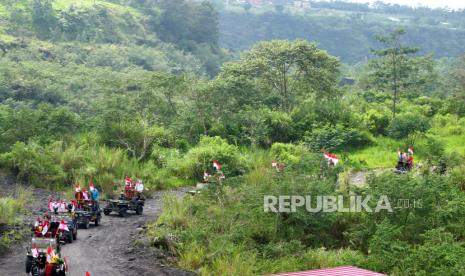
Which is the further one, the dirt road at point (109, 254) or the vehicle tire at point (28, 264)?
the dirt road at point (109, 254)

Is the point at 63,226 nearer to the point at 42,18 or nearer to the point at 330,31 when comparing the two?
the point at 42,18

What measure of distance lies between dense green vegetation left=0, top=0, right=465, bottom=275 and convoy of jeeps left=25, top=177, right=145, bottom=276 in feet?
6.82

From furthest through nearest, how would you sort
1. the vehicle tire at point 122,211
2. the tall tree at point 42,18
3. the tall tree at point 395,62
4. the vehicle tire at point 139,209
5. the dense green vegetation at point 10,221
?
the tall tree at point 42,18, the tall tree at point 395,62, the vehicle tire at point 139,209, the vehicle tire at point 122,211, the dense green vegetation at point 10,221

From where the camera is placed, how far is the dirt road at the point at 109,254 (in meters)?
17.7

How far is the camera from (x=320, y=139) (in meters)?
35.5

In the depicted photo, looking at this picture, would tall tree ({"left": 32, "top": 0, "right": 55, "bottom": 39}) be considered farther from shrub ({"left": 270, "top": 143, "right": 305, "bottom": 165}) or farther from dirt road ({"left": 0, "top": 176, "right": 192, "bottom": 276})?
dirt road ({"left": 0, "top": 176, "right": 192, "bottom": 276})

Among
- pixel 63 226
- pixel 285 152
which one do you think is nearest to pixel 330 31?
pixel 285 152

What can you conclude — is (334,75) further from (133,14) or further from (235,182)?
(133,14)

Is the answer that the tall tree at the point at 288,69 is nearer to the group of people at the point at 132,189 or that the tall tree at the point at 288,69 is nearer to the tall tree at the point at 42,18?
the group of people at the point at 132,189

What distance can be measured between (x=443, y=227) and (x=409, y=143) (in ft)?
55.7

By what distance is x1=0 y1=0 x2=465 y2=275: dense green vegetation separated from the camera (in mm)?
18672

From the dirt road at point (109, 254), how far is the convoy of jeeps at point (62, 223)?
41 centimetres

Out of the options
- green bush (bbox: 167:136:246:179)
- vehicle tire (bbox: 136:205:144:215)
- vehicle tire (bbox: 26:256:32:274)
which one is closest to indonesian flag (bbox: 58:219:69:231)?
vehicle tire (bbox: 26:256:32:274)

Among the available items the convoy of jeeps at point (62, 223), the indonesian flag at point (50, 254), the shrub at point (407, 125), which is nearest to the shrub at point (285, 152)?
the shrub at point (407, 125)
